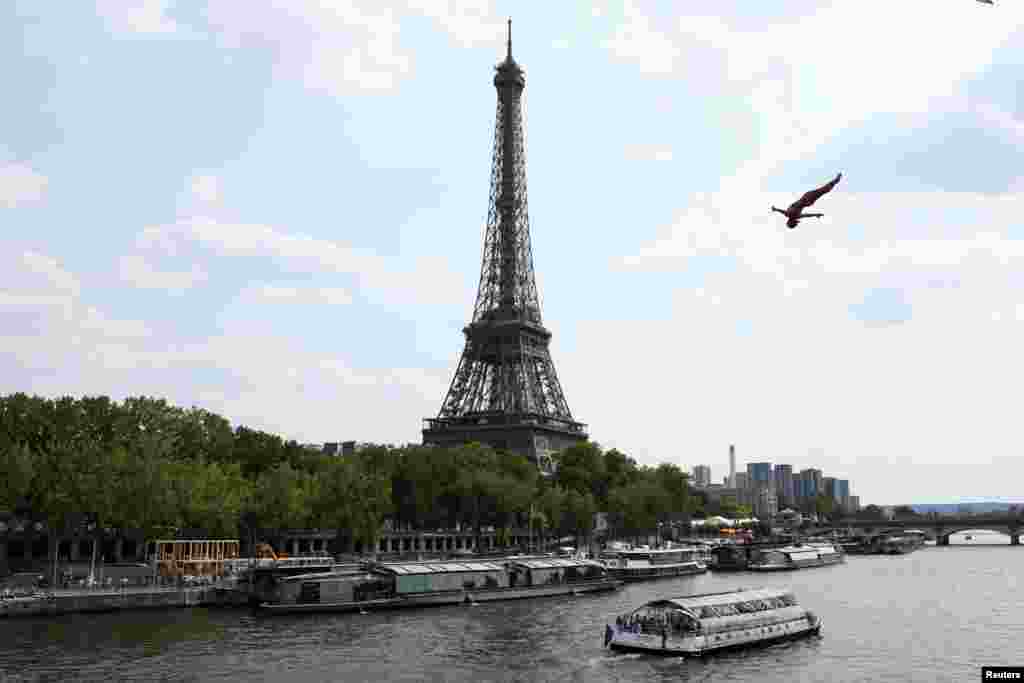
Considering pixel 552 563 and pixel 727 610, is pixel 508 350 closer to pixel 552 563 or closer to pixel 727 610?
pixel 552 563

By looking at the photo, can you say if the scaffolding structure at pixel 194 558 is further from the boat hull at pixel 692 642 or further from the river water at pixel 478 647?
Result: the boat hull at pixel 692 642

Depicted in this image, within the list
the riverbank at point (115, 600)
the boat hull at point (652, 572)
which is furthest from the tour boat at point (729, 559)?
the riverbank at point (115, 600)

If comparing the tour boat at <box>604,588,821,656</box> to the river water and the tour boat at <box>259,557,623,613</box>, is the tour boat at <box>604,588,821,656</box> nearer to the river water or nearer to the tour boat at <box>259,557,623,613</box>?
the river water

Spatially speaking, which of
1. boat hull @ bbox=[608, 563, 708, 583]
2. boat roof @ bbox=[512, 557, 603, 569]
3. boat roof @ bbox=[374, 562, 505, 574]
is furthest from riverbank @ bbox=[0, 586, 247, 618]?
boat hull @ bbox=[608, 563, 708, 583]

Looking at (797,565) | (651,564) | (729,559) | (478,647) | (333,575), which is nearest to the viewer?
(478,647)

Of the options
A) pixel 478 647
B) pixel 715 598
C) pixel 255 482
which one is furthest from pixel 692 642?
pixel 255 482
